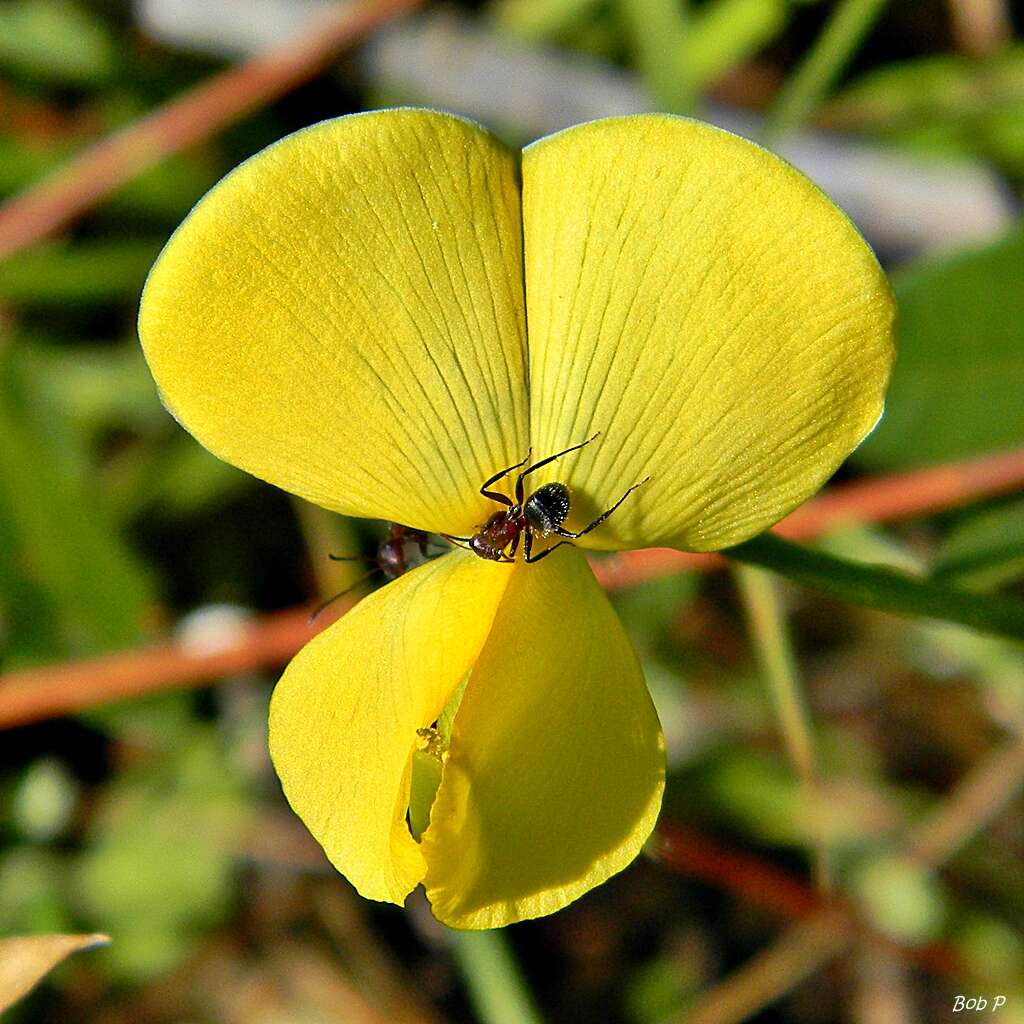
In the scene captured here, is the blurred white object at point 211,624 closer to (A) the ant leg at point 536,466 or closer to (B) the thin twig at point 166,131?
(B) the thin twig at point 166,131

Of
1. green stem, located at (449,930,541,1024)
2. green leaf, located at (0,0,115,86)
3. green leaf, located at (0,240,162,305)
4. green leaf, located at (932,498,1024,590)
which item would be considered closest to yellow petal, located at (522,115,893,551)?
green leaf, located at (932,498,1024,590)

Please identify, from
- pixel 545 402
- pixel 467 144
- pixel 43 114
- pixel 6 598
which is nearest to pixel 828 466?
pixel 545 402

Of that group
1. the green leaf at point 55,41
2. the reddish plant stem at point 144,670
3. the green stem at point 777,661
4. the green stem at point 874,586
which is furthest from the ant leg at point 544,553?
the green leaf at point 55,41

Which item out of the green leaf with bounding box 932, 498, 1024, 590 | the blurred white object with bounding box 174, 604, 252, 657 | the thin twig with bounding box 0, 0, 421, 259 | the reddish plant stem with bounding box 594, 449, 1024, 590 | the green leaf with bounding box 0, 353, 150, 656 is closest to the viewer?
the green leaf with bounding box 932, 498, 1024, 590

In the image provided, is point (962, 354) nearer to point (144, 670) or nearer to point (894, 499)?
point (894, 499)

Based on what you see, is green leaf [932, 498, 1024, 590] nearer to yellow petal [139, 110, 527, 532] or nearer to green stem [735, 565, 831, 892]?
green stem [735, 565, 831, 892]
